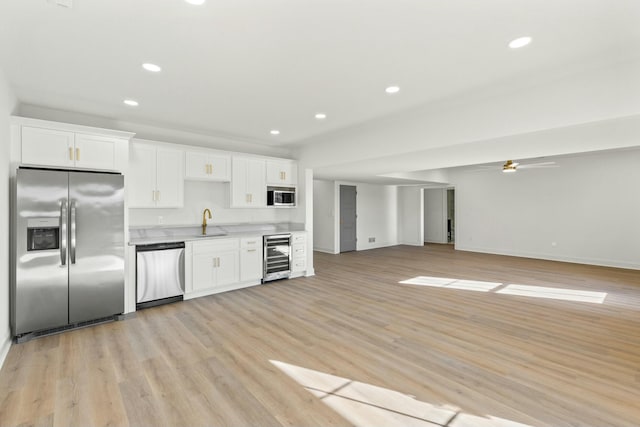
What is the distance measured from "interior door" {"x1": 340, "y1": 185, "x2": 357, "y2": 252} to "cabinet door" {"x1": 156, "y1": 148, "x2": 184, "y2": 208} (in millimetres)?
5377

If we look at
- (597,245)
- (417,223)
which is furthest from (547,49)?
(417,223)

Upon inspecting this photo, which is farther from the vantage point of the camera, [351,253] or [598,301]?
[351,253]

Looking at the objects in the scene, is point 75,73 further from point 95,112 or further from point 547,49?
point 547,49

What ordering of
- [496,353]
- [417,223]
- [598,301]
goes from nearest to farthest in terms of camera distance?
[496,353], [598,301], [417,223]

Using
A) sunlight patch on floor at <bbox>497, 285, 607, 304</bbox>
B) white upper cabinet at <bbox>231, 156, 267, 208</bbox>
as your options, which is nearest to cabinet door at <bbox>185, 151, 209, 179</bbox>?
white upper cabinet at <bbox>231, 156, 267, 208</bbox>

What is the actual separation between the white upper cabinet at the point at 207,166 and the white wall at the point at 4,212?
204cm

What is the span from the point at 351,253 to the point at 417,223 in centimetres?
322

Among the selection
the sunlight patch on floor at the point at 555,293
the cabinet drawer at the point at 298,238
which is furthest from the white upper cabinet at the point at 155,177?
the sunlight patch on floor at the point at 555,293

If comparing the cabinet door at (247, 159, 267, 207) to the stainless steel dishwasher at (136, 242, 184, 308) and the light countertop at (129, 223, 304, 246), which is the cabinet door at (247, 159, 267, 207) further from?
the stainless steel dishwasher at (136, 242, 184, 308)

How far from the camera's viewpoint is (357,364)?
2.65 m

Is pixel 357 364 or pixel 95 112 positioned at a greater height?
pixel 95 112

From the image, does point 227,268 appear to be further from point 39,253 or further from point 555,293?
point 555,293

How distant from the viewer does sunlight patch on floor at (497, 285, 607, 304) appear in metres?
4.58

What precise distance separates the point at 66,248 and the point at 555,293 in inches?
275
